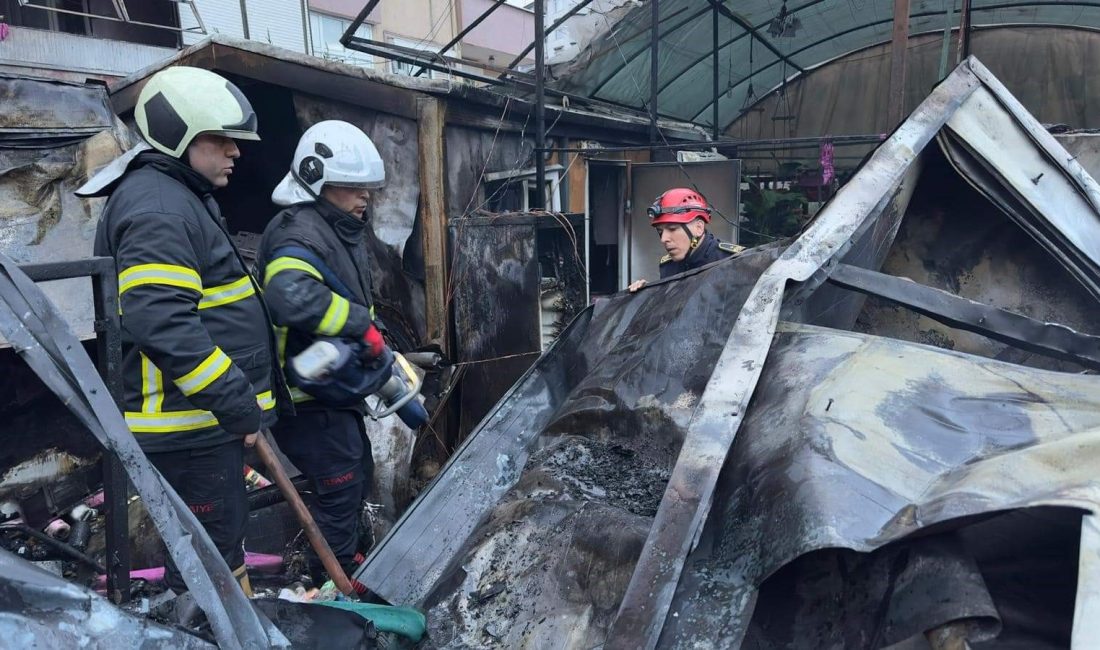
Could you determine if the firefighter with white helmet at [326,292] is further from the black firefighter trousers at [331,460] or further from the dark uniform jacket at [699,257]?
the dark uniform jacket at [699,257]

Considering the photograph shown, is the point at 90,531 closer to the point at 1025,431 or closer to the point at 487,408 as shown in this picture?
the point at 487,408

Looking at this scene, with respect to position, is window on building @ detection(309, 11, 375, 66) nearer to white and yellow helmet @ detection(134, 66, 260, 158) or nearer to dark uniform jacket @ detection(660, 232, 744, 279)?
dark uniform jacket @ detection(660, 232, 744, 279)

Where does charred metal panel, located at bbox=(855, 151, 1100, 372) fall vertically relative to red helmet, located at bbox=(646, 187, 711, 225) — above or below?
below

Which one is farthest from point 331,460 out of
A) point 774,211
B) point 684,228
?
point 774,211

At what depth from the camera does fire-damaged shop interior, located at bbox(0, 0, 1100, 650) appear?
139cm

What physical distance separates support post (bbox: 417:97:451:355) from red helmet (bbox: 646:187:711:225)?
6.62 ft

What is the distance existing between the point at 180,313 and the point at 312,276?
2.02ft

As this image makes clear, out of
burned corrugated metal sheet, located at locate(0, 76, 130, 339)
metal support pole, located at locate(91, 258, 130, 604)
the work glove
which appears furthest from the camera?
burned corrugated metal sheet, located at locate(0, 76, 130, 339)

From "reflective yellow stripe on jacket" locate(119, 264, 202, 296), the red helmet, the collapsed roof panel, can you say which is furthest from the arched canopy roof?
"reflective yellow stripe on jacket" locate(119, 264, 202, 296)

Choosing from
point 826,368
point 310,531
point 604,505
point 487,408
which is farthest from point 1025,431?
point 487,408

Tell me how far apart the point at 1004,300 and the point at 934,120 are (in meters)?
0.83

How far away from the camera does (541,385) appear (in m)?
3.16

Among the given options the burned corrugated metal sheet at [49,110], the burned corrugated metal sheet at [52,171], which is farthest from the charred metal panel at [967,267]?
the burned corrugated metal sheet at [49,110]

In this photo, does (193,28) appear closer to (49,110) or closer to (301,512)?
(49,110)
